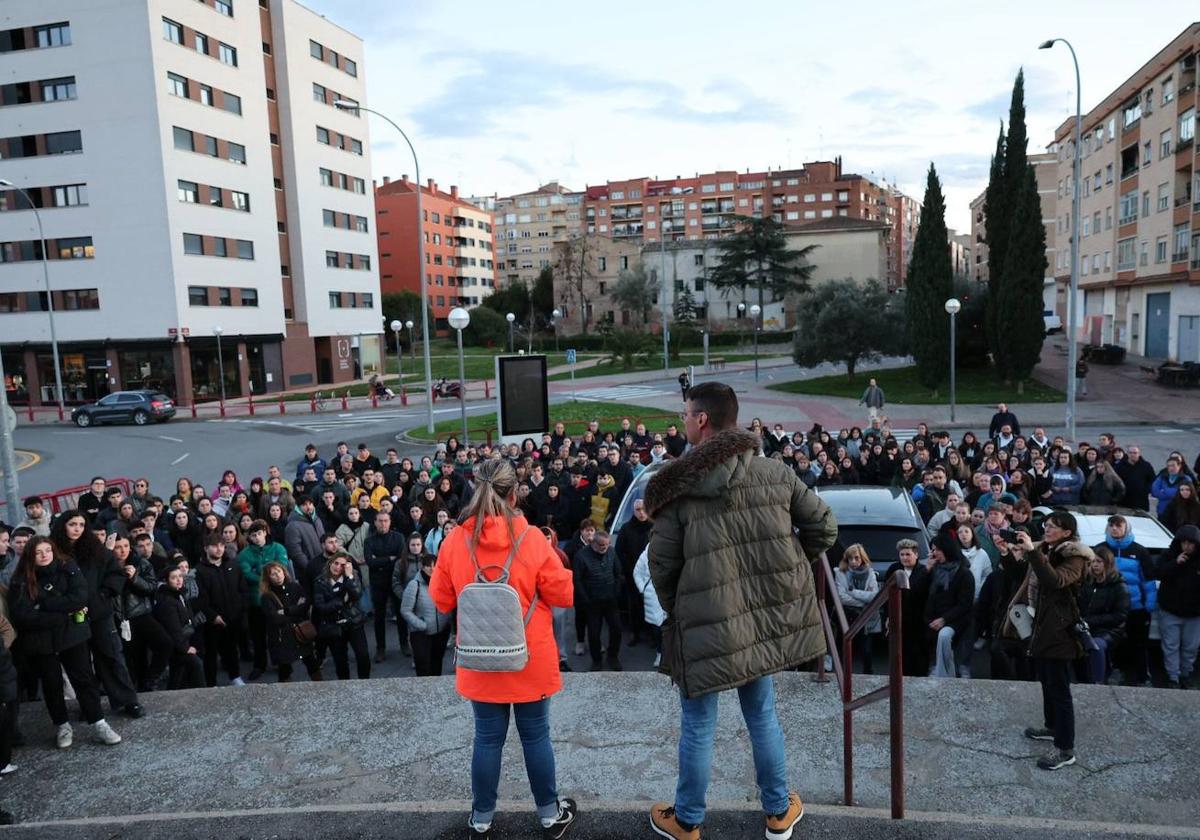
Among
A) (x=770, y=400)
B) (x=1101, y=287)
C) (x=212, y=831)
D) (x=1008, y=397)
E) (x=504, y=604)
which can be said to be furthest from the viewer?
(x=1101, y=287)

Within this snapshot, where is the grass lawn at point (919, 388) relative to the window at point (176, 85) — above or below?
below

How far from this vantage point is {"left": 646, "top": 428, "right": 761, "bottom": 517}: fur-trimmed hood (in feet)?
10.7

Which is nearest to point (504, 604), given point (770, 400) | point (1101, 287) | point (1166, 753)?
point (1166, 753)

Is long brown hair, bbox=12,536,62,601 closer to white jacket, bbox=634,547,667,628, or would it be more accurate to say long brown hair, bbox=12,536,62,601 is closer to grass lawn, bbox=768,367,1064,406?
white jacket, bbox=634,547,667,628

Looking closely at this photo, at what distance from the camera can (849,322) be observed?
3750 cm

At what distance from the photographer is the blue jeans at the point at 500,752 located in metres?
3.71

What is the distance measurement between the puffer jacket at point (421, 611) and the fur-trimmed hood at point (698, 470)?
4.87 m

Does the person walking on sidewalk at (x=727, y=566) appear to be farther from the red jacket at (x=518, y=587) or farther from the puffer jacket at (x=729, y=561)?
the red jacket at (x=518, y=587)

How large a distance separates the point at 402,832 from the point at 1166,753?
4072 millimetres

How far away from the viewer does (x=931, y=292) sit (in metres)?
35.2

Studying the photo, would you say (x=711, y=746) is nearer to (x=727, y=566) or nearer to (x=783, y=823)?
(x=783, y=823)

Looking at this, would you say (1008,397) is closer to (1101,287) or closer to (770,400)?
(770,400)

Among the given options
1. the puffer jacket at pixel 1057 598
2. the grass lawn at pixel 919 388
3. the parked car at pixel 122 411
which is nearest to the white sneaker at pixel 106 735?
the puffer jacket at pixel 1057 598

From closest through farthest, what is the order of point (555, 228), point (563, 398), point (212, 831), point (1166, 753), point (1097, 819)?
1. point (1097, 819)
2. point (212, 831)
3. point (1166, 753)
4. point (563, 398)
5. point (555, 228)
